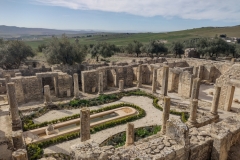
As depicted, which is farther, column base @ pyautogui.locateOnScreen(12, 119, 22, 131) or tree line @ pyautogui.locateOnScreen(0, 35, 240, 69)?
tree line @ pyautogui.locateOnScreen(0, 35, 240, 69)

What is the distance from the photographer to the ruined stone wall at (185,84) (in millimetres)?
22688

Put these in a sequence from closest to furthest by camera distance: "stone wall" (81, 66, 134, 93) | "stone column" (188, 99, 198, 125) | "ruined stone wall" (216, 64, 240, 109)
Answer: "stone column" (188, 99, 198, 125) < "ruined stone wall" (216, 64, 240, 109) < "stone wall" (81, 66, 134, 93)

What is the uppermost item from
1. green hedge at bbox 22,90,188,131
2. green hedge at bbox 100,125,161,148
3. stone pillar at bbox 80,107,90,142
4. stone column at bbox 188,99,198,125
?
stone pillar at bbox 80,107,90,142

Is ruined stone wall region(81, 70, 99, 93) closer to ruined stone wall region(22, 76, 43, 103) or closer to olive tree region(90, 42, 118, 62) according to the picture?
ruined stone wall region(22, 76, 43, 103)

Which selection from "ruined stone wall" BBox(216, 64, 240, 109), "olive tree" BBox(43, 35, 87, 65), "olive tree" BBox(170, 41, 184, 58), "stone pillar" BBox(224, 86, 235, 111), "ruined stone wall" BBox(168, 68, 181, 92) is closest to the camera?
"ruined stone wall" BBox(216, 64, 240, 109)

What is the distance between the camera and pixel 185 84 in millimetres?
23219

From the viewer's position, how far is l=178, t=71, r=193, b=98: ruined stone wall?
22688 millimetres

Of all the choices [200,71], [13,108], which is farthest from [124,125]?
[200,71]

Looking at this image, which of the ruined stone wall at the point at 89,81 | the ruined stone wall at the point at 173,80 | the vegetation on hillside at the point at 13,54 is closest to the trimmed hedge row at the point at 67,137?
the ruined stone wall at the point at 89,81

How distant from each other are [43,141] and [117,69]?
622 inches

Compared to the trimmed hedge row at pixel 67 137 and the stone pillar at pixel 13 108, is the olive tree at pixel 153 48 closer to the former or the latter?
the trimmed hedge row at pixel 67 137

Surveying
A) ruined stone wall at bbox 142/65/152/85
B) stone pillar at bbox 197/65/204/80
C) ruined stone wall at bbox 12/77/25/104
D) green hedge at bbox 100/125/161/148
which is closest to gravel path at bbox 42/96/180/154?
green hedge at bbox 100/125/161/148

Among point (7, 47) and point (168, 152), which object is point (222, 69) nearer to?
point (168, 152)

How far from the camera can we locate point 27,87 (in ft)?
70.7
